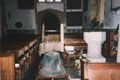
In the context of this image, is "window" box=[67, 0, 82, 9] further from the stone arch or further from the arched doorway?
the arched doorway

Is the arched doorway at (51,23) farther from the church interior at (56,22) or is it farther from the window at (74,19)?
the window at (74,19)

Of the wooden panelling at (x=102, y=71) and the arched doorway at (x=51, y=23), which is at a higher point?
the arched doorway at (x=51, y=23)

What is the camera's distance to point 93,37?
4859 millimetres

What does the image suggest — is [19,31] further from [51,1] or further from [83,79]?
[83,79]

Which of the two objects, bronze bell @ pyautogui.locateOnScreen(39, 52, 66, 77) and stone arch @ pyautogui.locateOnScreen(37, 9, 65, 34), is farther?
stone arch @ pyautogui.locateOnScreen(37, 9, 65, 34)

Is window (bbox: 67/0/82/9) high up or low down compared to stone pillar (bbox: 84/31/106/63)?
up

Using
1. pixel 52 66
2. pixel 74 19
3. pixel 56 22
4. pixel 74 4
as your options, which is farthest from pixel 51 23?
pixel 52 66

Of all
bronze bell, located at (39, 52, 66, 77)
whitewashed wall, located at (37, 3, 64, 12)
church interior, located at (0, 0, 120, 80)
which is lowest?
bronze bell, located at (39, 52, 66, 77)

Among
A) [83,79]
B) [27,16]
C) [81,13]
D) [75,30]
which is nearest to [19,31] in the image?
[27,16]

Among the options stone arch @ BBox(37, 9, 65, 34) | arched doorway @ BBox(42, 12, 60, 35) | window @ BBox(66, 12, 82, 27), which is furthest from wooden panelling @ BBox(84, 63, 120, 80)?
arched doorway @ BBox(42, 12, 60, 35)

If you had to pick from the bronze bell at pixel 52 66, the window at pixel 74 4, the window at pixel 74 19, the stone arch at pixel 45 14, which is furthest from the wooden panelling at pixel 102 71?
the window at pixel 74 4

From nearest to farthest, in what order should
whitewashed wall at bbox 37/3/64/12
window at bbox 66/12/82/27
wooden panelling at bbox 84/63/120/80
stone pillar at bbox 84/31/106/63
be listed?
wooden panelling at bbox 84/63/120/80, stone pillar at bbox 84/31/106/63, whitewashed wall at bbox 37/3/64/12, window at bbox 66/12/82/27

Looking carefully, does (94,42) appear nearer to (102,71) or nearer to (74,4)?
(102,71)

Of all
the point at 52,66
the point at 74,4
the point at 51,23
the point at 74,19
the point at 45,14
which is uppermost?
the point at 74,4
